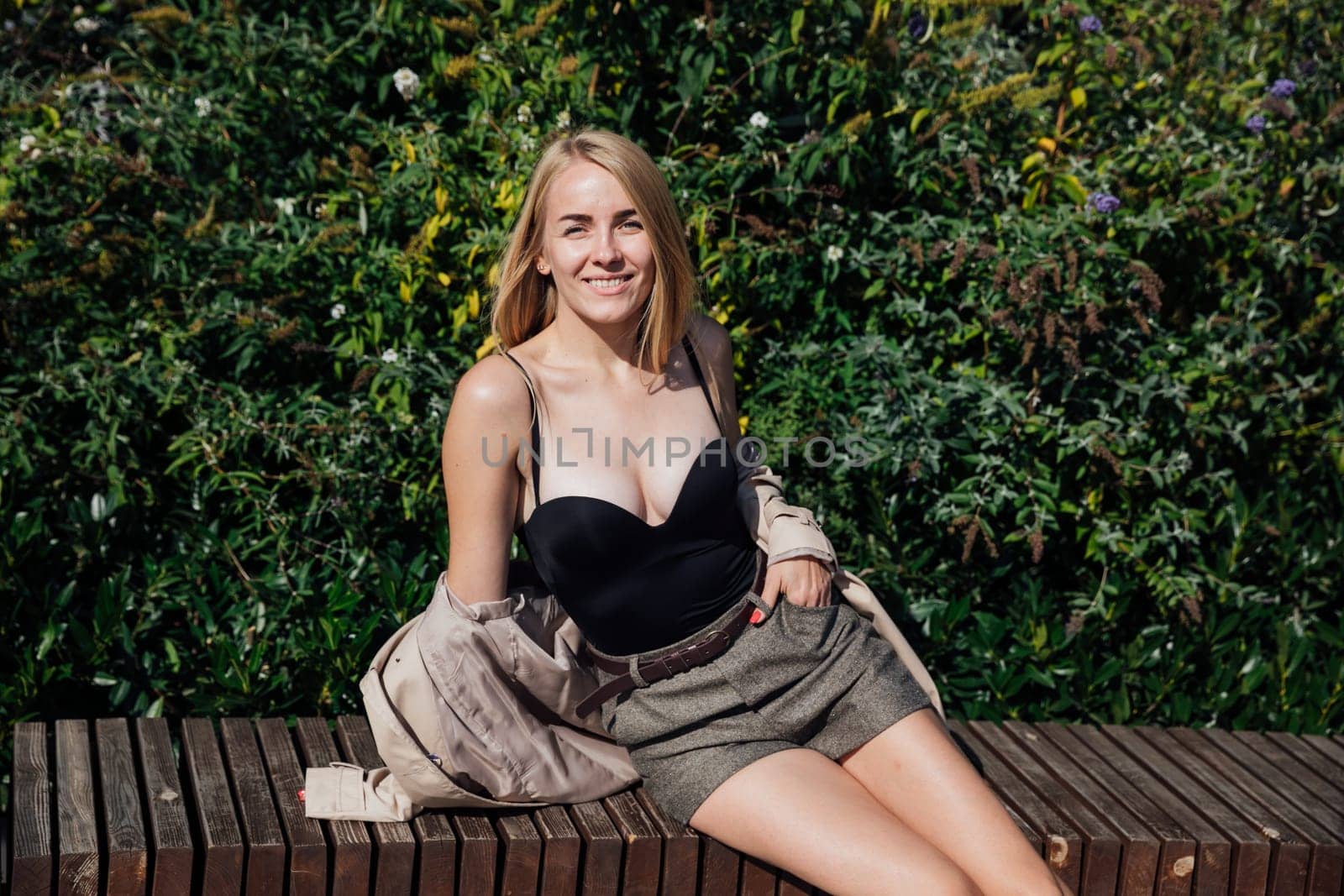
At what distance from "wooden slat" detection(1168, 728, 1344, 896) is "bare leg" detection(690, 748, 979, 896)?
0.95m

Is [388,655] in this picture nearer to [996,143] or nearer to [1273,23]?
[996,143]

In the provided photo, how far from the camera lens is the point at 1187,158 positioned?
3.99 metres

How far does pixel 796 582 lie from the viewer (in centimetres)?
263

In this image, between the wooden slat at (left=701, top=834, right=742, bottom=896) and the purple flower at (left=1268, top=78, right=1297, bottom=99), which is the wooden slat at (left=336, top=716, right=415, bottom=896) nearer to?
the wooden slat at (left=701, top=834, right=742, bottom=896)

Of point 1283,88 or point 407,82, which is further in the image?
point 1283,88

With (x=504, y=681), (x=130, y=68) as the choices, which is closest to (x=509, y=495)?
(x=504, y=681)

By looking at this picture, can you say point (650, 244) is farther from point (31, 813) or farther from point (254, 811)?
point (31, 813)

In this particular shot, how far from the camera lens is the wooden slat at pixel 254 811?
2.26 m

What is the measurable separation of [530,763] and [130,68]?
10.7 feet

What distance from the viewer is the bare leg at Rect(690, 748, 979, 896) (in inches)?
88.1

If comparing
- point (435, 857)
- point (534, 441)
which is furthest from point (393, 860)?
point (534, 441)

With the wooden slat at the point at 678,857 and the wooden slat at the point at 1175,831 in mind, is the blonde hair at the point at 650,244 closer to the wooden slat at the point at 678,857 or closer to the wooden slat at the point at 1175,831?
the wooden slat at the point at 678,857

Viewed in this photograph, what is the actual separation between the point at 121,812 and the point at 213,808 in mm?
161

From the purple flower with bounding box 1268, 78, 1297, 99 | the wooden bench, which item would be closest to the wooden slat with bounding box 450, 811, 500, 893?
the wooden bench
